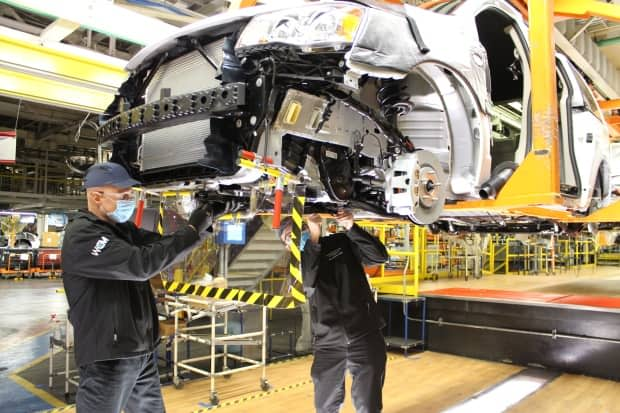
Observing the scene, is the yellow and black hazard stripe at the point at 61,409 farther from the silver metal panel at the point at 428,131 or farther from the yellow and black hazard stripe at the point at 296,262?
the silver metal panel at the point at 428,131

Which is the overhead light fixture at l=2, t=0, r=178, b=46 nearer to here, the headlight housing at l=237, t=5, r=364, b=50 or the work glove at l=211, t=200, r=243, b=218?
the work glove at l=211, t=200, r=243, b=218

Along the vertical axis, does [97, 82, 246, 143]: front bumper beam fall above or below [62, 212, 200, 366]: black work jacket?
above

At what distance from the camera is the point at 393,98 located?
2.58 meters

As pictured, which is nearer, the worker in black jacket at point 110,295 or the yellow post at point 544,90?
the worker in black jacket at point 110,295

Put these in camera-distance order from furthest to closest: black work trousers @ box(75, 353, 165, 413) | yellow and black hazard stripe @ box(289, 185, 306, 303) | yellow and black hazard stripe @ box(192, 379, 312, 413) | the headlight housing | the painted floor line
Answer: the painted floor line → yellow and black hazard stripe @ box(192, 379, 312, 413) → yellow and black hazard stripe @ box(289, 185, 306, 303) → black work trousers @ box(75, 353, 165, 413) → the headlight housing

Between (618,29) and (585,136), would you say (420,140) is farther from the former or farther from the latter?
(618,29)

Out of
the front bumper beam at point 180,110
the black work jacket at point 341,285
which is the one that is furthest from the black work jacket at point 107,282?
the black work jacket at point 341,285

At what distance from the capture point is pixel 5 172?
66.9ft

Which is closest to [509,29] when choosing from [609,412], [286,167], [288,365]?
[286,167]

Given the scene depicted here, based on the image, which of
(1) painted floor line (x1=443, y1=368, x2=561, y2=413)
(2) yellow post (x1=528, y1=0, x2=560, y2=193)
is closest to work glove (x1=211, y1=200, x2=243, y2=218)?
(2) yellow post (x1=528, y1=0, x2=560, y2=193)

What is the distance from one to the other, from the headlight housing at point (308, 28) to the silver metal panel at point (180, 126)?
27cm

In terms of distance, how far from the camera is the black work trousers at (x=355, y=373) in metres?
3.48

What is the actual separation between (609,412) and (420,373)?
2174 mm

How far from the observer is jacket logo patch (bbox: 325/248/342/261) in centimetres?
380
